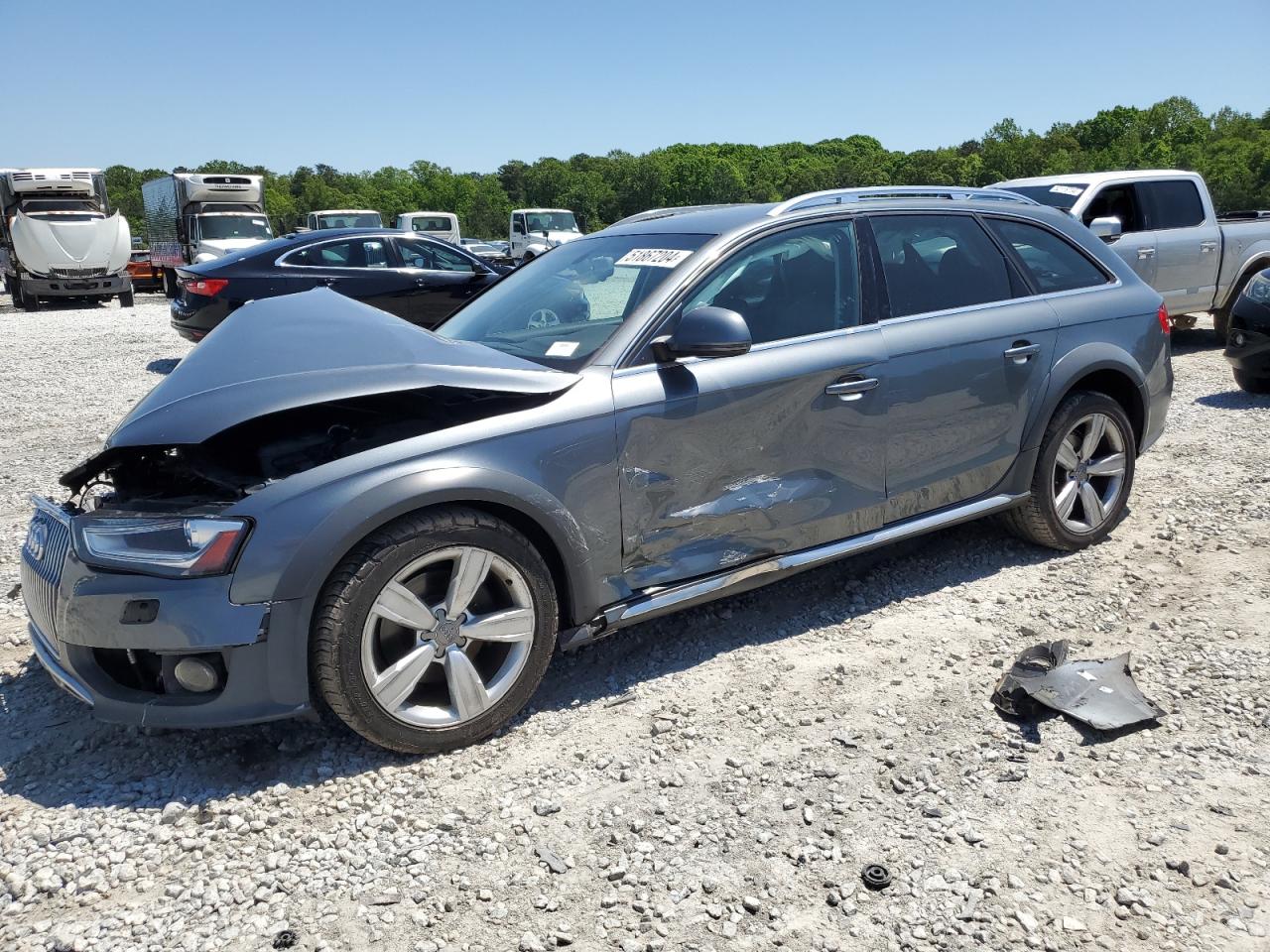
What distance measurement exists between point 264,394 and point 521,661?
1191mm

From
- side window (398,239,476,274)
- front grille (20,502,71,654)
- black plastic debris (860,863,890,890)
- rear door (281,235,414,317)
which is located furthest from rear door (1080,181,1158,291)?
front grille (20,502,71,654)

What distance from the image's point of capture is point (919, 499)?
4.13m

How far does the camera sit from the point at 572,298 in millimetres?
4047

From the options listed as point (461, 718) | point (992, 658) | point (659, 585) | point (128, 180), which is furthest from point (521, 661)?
point (128, 180)

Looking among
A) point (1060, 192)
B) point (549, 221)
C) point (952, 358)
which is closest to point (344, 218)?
point (549, 221)

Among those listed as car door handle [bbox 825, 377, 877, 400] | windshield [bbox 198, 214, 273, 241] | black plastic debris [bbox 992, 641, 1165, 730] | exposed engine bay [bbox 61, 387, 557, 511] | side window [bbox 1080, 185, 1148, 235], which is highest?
windshield [bbox 198, 214, 273, 241]

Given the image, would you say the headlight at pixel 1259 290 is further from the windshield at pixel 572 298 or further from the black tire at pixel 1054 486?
the windshield at pixel 572 298

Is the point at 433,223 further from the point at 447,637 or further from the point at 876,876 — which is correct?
the point at 876,876

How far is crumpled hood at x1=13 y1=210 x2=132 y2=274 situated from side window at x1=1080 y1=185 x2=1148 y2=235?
20.5 meters

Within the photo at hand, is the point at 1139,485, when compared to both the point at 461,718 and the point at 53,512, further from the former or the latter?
the point at 53,512

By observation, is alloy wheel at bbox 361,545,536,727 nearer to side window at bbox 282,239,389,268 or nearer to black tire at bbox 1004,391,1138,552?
black tire at bbox 1004,391,1138,552


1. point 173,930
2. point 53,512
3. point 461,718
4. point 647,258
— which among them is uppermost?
point 647,258

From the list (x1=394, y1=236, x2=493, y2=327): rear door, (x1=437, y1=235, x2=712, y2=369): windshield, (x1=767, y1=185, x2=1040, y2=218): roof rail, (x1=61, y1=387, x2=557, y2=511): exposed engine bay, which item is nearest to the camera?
(x1=61, y1=387, x2=557, y2=511): exposed engine bay

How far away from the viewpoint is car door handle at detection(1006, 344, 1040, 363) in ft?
14.0
